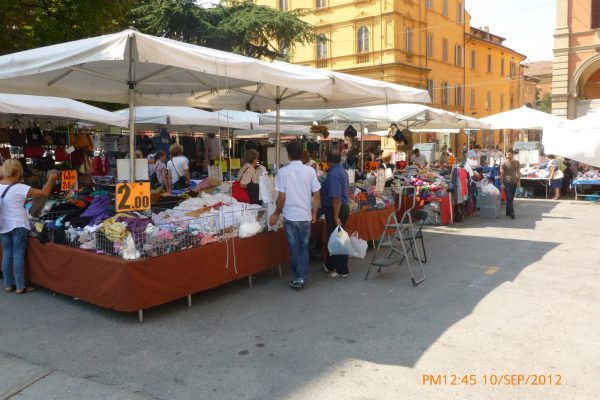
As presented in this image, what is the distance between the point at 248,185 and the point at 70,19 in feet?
24.9

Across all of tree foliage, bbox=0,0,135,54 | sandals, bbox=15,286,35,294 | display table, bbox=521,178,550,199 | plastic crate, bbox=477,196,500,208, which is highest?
tree foliage, bbox=0,0,135,54

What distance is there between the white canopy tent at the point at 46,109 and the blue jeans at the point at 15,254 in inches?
145

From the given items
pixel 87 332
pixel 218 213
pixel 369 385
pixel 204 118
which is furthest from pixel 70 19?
pixel 369 385

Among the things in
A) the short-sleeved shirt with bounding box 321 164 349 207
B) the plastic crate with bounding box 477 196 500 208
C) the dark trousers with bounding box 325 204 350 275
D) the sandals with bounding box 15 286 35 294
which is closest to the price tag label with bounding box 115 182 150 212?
the sandals with bounding box 15 286 35 294

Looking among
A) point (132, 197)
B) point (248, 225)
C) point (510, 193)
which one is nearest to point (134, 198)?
point (132, 197)

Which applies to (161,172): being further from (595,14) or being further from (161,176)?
(595,14)

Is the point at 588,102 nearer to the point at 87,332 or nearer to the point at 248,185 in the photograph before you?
the point at 248,185

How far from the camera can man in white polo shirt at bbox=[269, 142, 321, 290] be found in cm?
589

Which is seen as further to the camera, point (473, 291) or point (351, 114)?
point (351, 114)

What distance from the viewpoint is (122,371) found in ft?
12.8

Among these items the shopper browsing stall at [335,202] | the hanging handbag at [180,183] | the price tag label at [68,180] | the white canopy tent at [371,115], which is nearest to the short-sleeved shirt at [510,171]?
the white canopy tent at [371,115]

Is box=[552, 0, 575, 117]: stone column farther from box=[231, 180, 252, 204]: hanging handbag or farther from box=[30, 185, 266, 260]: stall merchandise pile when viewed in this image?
box=[30, 185, 266, 260]: stall merchandise pile
